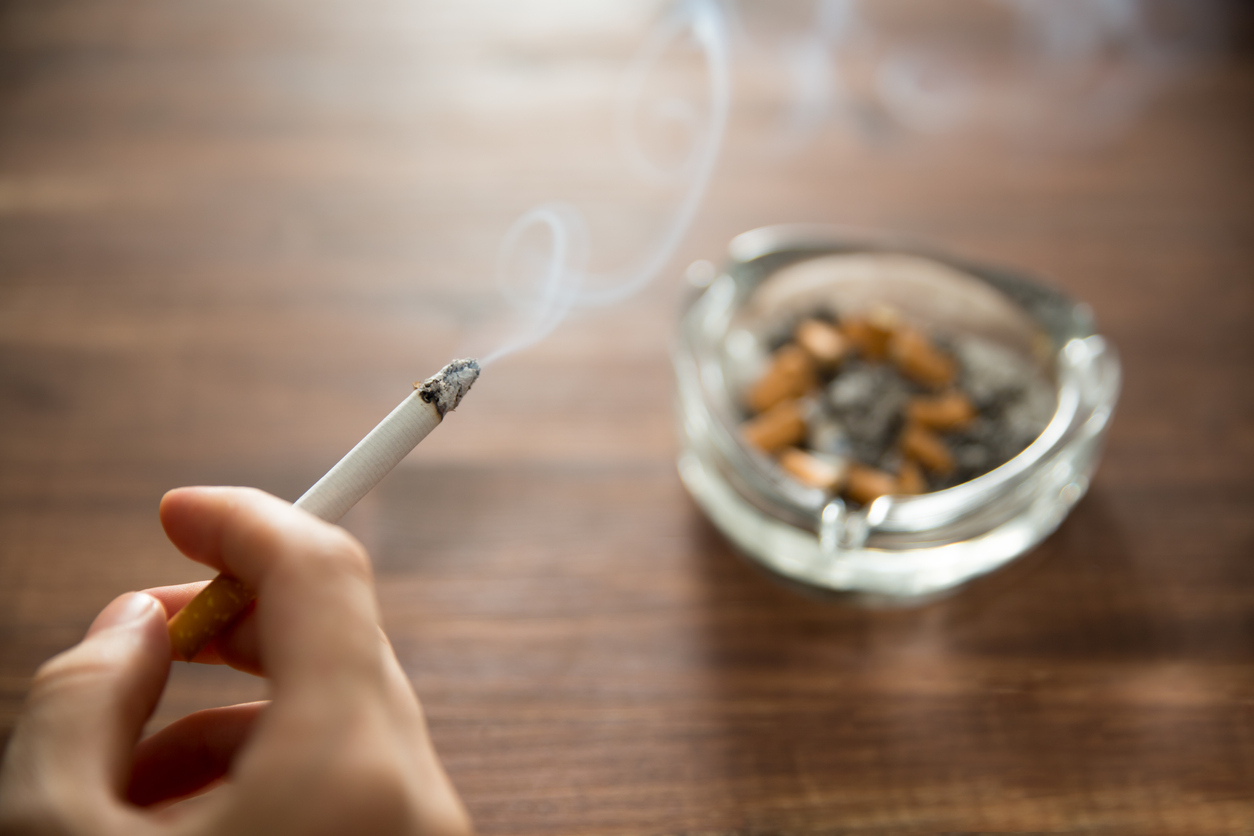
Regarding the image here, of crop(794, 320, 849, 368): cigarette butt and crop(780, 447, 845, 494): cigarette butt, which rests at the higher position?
crop(794, 320, 849, 368): cigarette butt

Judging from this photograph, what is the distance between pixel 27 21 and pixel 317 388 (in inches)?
24.1

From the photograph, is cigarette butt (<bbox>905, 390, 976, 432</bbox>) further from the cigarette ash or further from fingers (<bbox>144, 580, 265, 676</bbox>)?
A: fingers (<bbox>144, 580, 265, 676</bbox>)

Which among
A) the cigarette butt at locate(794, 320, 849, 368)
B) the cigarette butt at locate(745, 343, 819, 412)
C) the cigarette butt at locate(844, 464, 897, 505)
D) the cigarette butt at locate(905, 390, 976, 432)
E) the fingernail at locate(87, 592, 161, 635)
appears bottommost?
the cigarette butt at locate(844, 464, 897, 505)

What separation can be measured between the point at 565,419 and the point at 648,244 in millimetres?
190

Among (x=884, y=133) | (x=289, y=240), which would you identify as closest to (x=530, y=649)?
(x=289, y=240)

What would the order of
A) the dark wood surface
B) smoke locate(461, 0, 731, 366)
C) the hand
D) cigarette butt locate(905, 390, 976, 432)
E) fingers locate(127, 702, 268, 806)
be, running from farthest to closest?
1. smoke locate(461, 0, 731, 366)
2. cigarette butt locate(905, 390, 976, 432)
3. the dark wood surface
4. fingers locate(127, 702, 268, 806)
5. the hand

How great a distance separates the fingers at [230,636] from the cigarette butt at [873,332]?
0.42m

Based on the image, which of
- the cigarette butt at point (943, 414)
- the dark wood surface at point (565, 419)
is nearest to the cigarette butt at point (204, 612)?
the dark wood surface at point (565, 419)

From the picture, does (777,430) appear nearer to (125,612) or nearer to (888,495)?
(888,495)

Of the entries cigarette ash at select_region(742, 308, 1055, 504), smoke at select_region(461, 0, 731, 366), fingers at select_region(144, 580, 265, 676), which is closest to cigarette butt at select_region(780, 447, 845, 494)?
cigarette ash at select_region(742, 308, 1055, 504)

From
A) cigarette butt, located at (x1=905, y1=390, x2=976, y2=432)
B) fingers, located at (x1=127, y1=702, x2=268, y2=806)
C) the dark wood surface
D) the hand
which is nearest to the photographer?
the hand

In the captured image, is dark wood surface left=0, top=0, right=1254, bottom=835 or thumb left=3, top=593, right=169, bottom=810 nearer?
thumb left=3, top=593, right=169, bottom=810

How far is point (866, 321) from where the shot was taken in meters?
0.62

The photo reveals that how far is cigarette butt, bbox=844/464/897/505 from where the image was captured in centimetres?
53
